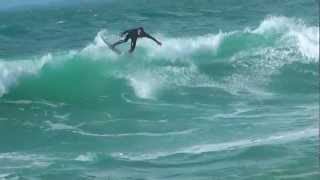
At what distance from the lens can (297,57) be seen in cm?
2386

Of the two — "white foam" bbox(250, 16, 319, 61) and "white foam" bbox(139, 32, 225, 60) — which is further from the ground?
"white foam" bbox(250, 16, 319, 61)

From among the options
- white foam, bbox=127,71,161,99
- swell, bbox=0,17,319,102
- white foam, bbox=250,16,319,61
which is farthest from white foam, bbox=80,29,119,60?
white foam, bbox=250,16,319,61

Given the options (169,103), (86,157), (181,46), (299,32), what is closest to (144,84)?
(169,103)

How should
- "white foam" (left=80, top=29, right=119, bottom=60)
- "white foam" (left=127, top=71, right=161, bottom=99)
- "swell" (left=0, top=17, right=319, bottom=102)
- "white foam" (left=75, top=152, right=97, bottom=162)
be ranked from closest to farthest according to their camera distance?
"white foam" (left=75, top=152, right=97, bottom=162), "white foam" (left=127, top=71, right=161, bottom=99), "swell" (left=0, top=17, right=319, bottom=102), "white foam" (left=80, top=29, right=119, bottom=60)

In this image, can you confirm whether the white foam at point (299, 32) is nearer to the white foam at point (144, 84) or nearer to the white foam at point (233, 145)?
the white foam at point (144, 84)

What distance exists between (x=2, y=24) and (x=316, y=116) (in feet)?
93.5

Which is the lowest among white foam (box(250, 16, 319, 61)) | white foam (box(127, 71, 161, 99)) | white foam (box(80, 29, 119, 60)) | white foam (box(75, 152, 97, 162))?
white foam (box(127, 71, 161, 99))

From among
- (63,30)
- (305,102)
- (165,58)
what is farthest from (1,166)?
(63,30)

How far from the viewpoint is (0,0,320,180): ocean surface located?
43.0 ft

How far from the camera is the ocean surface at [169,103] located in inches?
516

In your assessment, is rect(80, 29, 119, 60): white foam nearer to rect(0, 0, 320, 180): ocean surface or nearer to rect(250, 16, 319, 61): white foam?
rect(0, 0, 320, 180): ocean surface

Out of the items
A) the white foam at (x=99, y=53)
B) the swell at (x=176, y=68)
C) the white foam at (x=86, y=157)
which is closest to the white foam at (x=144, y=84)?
the swell at (x=176, y=68)

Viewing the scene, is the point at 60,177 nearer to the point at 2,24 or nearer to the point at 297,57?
the point at 297,57

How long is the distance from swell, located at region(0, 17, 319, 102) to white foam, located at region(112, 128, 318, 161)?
5366 millimetres
